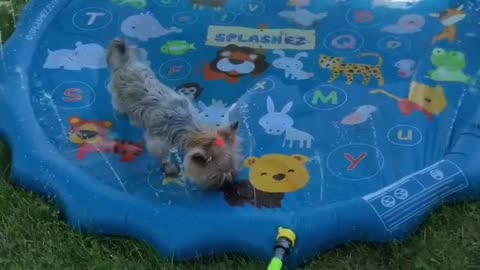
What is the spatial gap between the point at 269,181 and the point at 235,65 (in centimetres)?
53

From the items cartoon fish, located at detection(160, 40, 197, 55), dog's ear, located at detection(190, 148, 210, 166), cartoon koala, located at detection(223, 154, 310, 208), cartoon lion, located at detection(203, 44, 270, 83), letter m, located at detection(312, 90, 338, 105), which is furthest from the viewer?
cartoon fish, located at detection(160, 40, 197, 55)

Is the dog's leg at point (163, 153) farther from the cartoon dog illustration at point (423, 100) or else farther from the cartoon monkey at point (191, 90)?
the cartoon dog illustration at point (423, 100)

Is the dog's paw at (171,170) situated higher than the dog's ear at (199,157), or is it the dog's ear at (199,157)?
the dog's ear at (199,157)

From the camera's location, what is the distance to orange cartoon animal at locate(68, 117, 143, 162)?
2330mm

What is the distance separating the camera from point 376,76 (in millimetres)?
2531

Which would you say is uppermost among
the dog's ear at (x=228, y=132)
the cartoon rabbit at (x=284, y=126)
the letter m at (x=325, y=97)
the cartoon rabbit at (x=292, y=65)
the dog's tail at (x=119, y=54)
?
the dog's tail at (x=119, y=54)

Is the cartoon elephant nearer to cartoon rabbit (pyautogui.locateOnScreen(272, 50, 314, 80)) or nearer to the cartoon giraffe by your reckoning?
cartoon rabbit (pyautogui.locateOnScreen(272, 50, 314, 80))

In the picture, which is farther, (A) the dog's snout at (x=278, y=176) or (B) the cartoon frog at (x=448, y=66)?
(B) the cartoon frog at (x=448, y=66)

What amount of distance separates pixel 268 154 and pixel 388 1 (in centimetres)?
84

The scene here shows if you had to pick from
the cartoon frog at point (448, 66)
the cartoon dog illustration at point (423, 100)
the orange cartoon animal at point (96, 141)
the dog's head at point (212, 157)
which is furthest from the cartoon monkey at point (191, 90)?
the cartoon frog at point (448, 66)

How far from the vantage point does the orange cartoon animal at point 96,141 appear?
233cm

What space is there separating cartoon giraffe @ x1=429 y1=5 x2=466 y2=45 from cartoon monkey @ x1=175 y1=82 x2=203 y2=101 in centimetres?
75

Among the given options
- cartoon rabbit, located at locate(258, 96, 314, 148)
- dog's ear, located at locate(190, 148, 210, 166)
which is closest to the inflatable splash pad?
cartoon rabbit, located at locate(258, 96, 314, 148)

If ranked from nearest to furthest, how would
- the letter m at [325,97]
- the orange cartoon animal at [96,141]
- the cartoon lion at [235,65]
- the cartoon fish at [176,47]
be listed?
1. the orange cartoon animal at [96,141]
2. the letter m at [325,97]
3. the cartoon lion at [235,65]
4. the cartoon fish at [176,47]
